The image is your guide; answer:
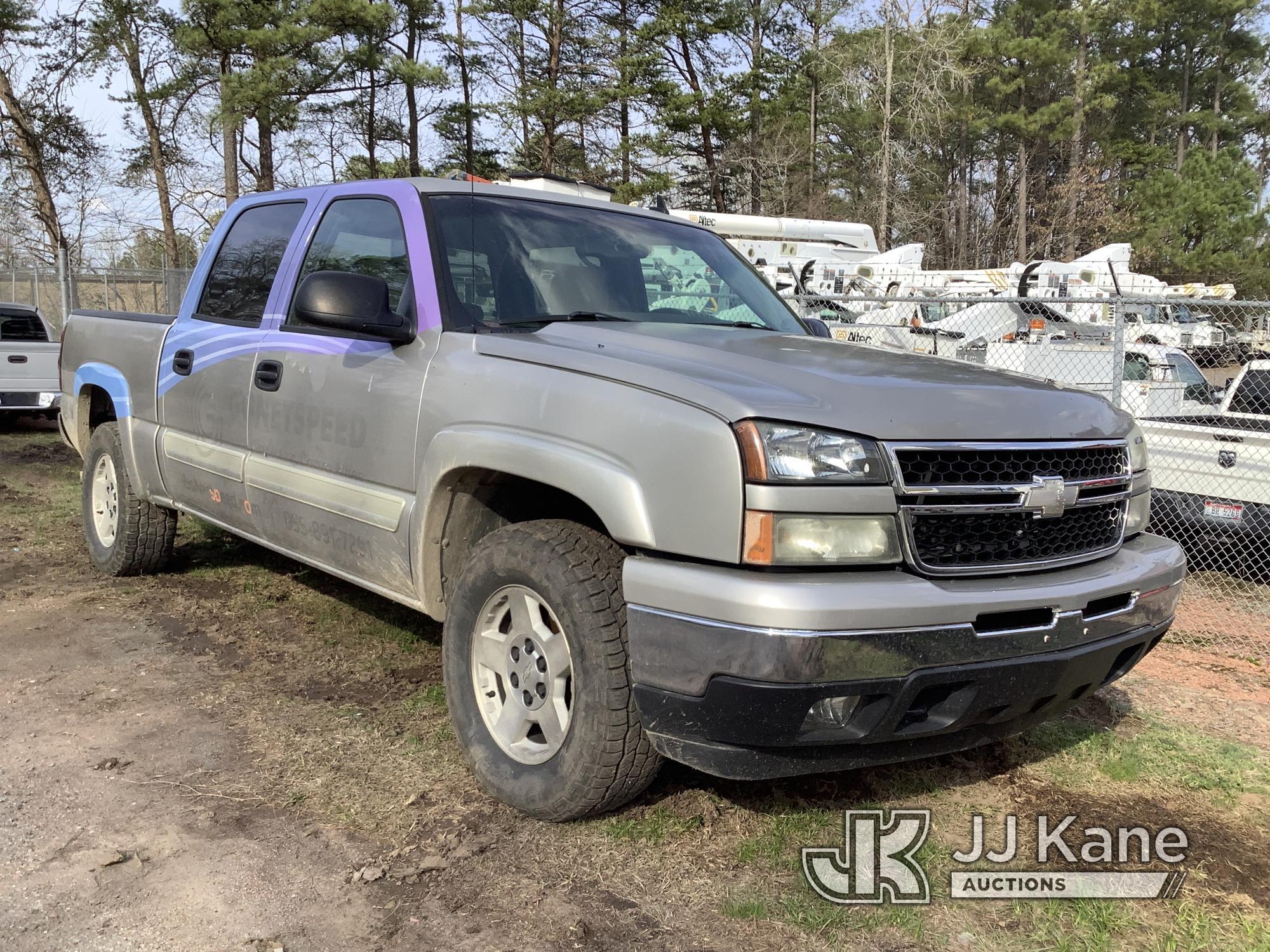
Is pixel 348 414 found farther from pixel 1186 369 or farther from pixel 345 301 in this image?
pixel 1186 369

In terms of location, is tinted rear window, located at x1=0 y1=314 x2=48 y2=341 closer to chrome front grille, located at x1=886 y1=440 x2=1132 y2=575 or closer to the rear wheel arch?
the rear wheel arch

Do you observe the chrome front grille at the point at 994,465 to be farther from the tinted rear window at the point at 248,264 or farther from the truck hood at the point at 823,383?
the tinted rear window at the point at 248,264

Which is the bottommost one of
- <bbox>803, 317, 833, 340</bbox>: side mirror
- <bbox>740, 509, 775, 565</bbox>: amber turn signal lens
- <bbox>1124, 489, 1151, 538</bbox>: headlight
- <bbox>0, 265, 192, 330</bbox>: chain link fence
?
<bbox>1124, 489, 1151, 538</bbox>: headlight

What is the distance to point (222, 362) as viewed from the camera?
14.6 feet

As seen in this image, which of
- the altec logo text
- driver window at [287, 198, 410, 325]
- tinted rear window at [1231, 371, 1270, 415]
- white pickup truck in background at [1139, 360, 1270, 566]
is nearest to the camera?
the altec logo text

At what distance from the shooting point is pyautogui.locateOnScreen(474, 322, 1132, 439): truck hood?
101 inches

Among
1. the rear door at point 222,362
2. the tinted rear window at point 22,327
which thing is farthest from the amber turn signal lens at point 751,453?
the tinted rear window at point 22,327

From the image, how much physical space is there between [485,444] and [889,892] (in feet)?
5.64

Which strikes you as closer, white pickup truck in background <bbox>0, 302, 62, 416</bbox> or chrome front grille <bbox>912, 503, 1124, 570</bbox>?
chrome front grille <bbox>912, 503, 1124, 570</bbox>

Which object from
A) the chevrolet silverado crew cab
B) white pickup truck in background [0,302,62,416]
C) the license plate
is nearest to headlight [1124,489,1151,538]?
the chevrolet silverado crew cab

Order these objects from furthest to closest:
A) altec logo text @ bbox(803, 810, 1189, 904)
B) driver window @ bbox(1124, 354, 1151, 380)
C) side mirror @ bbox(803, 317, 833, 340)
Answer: driver window @ bbox(1124, 354, 1151, 380), side mirror @ bbox(803, 317, 833, 340), altec logo text @ bbox(803, 810, 1189, 904)

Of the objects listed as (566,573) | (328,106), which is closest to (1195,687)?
(566,573)

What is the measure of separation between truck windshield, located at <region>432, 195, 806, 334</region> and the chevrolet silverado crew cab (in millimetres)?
13

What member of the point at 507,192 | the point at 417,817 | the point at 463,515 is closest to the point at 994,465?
the point at 463,515
